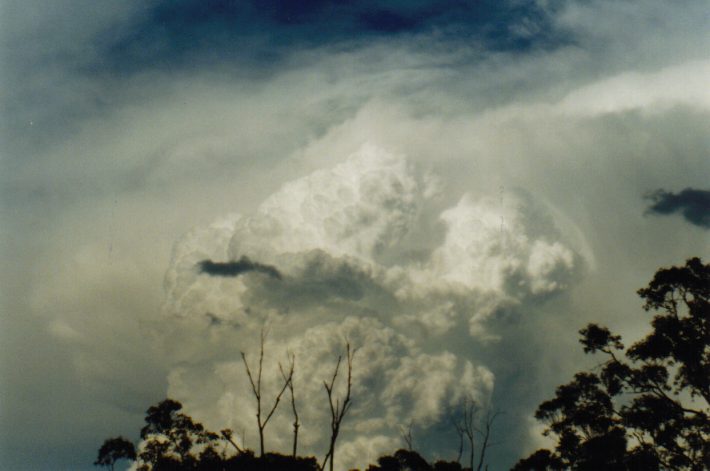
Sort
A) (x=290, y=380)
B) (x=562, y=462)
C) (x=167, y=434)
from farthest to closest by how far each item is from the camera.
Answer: (x=167, y=434)
(x=562, y=462)
(x=290, y=380)

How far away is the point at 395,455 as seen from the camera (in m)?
58.8

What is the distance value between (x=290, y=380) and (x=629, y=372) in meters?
19.9

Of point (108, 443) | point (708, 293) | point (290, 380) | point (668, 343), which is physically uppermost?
point (108, 443)

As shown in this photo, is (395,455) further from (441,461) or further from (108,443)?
(108,443)

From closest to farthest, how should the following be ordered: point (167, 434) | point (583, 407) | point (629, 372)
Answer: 1. point (629, 372)
2. point (583, 407)
3. point (167, 434)

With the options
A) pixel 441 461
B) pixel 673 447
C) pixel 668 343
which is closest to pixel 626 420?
pixel 673 447

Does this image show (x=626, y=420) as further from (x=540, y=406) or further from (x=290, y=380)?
(x=290, y=380)

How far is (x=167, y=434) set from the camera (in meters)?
55.5

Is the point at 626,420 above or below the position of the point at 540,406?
below

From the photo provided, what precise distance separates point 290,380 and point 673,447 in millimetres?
21097

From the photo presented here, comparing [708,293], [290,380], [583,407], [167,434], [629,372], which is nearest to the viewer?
[290,380]

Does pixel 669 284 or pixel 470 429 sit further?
pixel 470 429

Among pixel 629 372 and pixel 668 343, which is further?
pixel 629 372

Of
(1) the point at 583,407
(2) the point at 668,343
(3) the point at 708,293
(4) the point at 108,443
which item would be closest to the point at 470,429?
(1) the point at 583,407
